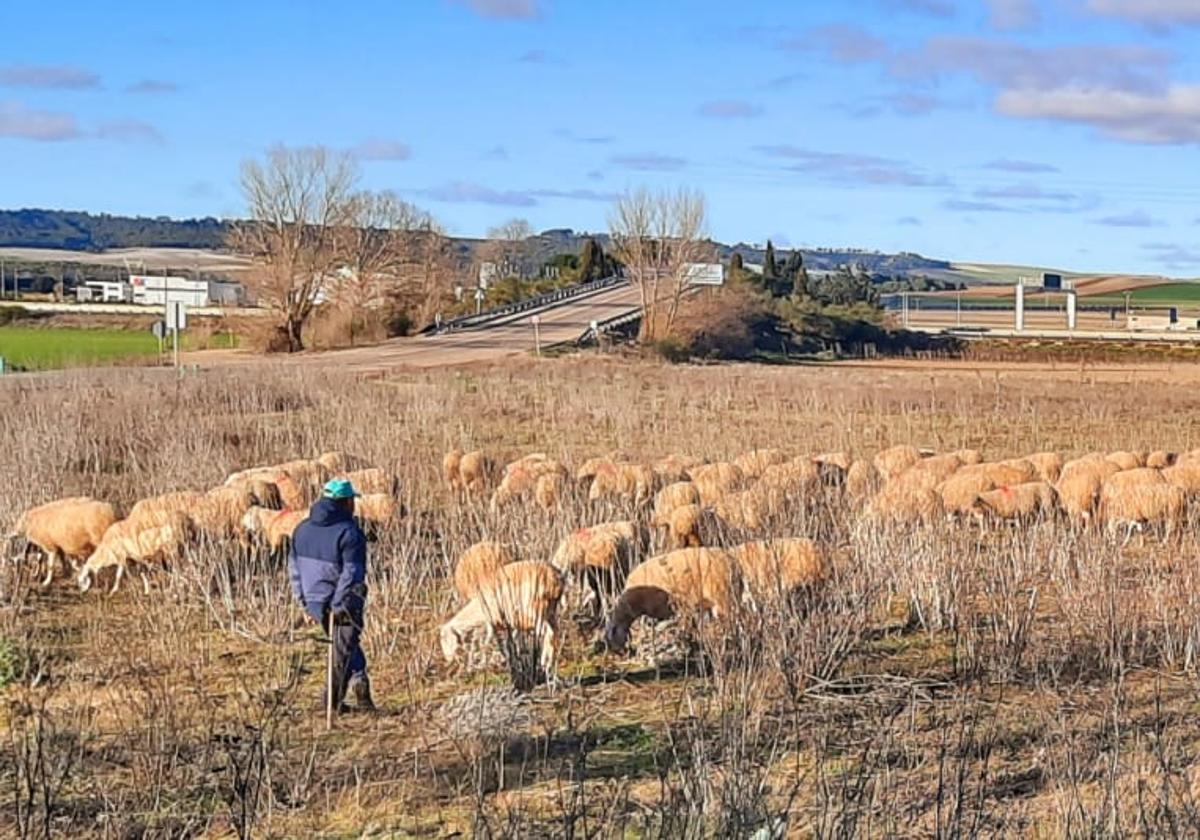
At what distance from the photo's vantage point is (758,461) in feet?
68.8

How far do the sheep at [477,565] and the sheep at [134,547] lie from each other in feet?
11.3

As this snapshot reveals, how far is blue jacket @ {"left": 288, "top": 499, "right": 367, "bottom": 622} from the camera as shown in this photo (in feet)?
33.5

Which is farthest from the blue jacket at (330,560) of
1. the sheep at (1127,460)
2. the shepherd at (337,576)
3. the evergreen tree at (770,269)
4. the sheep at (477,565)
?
the evergreen tree at (770,269)

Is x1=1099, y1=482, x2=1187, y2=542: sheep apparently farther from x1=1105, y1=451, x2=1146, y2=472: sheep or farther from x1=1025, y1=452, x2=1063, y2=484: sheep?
x1=1025, y1=452, x2=1063, y2=484: sheep

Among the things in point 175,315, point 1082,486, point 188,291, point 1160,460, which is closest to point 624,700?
point 1082,486

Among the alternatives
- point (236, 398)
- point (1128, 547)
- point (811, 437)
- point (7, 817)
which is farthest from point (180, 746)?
point (236, 398)

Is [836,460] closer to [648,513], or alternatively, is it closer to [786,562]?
[648,513]

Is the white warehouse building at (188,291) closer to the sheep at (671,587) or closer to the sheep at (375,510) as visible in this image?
the sheep at (375,510)

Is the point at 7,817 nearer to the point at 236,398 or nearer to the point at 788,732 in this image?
the point at 788,732

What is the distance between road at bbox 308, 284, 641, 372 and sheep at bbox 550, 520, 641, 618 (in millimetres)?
35053

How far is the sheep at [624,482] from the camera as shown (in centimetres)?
1908

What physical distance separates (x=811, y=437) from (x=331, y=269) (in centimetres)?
4203

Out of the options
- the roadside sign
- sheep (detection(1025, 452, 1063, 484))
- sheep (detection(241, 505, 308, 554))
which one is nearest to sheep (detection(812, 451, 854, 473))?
sheep (detection(1025, 452, 1063, 484))

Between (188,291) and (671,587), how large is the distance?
50.8 meters
